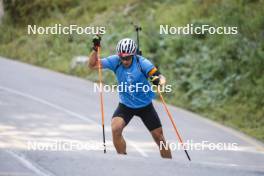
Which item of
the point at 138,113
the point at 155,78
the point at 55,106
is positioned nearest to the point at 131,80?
the point at 155,78

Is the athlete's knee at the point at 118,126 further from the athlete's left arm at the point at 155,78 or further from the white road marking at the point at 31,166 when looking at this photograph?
the white road marking at the point at 31,166

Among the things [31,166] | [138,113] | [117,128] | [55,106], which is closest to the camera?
[31,166]

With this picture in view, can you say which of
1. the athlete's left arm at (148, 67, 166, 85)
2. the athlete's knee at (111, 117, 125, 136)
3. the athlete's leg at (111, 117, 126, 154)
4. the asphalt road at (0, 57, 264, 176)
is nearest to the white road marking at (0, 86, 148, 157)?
the asphalt road at (0, 57, 264, 176)

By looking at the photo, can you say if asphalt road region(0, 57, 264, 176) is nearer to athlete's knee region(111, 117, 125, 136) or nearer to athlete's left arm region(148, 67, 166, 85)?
athlete's knee region(111, 117, 125, 136)

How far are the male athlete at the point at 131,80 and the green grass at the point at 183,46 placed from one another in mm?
7335

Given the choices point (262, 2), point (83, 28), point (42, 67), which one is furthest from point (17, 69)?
point (262, 2)

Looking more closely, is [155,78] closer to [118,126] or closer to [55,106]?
[118,126]

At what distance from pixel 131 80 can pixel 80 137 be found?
19.3 feet

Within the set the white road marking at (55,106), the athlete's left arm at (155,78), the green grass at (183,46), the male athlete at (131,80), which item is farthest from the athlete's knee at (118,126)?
the green grass at (183,46)

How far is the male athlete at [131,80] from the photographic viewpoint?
10.5 m

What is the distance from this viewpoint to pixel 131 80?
34.6ft

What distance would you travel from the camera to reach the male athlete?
10523 millimetres

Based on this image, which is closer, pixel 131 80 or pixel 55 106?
pixel 131 80

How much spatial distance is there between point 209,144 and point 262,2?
30.4ft
